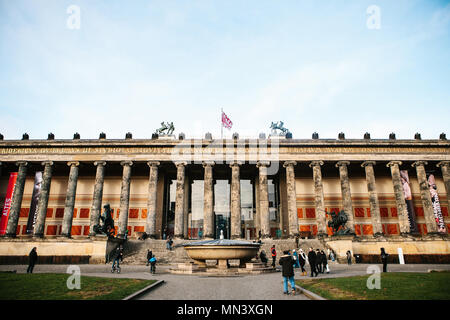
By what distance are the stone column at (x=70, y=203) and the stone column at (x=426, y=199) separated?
44.6 meters

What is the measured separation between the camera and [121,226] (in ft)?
122

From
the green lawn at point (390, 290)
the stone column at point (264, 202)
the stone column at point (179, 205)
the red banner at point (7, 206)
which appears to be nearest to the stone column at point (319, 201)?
the stone column at point (264, 202)

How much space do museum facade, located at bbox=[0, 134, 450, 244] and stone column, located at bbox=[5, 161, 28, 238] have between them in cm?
11

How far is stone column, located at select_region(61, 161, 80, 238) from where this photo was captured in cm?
3691

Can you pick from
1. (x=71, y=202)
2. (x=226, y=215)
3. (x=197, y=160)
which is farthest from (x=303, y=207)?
(x=71, y=202)

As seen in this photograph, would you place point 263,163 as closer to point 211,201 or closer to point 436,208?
point 211,201

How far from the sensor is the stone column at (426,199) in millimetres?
37469

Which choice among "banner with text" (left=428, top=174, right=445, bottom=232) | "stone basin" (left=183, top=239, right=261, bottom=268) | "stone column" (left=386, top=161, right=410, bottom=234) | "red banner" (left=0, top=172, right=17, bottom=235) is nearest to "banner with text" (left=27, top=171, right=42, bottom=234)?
"red banner" (left=0, top=172, right=17, bottom=235)

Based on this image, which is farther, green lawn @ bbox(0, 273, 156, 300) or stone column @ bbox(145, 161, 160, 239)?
stone column @ bbox(145, 161, 160, 239)

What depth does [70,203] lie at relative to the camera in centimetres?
3788

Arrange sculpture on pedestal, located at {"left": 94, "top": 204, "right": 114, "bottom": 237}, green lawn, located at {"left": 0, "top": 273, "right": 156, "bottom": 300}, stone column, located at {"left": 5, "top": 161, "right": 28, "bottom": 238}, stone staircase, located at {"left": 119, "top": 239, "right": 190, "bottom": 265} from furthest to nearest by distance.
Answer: stone column, located at {"left": 5, "top": 161, "right": 28, "bottom": 238} → stone staircase, located at {"left": 119, "top": 239, "right": 190, "bottom": 265} → sculpture on pedestal, located at {"left": 94, "top": 204, "right": 114, "bottom": 237} → green lawn, located at {"left": 0, "top": 273, "right": 156, "bottom": 300}

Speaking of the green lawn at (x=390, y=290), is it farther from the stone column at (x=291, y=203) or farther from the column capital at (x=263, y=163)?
the column capital at (x=263, y=163)

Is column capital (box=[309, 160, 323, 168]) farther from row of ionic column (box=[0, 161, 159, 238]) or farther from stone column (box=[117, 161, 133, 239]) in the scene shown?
stone column (box=[117, 161, 133, 239])
